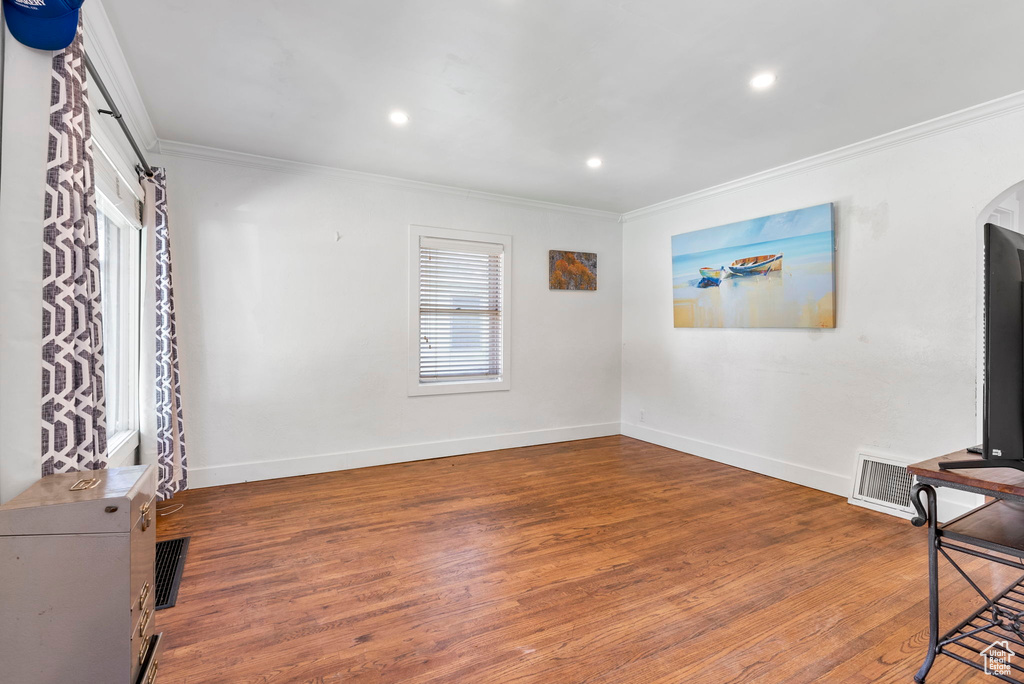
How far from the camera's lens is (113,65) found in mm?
2492

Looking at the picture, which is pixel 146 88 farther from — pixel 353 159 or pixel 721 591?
pixel 721 591

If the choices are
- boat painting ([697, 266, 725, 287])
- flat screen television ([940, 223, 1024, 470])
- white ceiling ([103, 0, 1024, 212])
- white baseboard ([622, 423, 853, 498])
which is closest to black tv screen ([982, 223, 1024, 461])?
flat screen television ([940, 223, 1024, 470])

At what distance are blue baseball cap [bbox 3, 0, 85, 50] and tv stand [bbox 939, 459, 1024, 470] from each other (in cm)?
302

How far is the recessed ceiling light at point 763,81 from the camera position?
8.64 feet

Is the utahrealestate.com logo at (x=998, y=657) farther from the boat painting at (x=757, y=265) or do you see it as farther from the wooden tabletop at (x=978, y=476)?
the boat painting at (x=757, y=265)

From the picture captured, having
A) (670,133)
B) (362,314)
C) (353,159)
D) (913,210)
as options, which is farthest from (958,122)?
(362,314)

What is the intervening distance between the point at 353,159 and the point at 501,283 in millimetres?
1876

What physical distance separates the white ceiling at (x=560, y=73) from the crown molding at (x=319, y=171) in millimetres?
129

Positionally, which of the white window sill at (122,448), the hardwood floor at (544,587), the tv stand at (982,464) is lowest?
the hardwood floor at (544,587)

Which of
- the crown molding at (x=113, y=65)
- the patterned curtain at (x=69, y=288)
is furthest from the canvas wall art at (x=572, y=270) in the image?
the patterned curtain at (x=69, y=288)

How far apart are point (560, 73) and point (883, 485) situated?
3.51 metres

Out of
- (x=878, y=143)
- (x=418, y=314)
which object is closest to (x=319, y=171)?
(x=418, y=314)

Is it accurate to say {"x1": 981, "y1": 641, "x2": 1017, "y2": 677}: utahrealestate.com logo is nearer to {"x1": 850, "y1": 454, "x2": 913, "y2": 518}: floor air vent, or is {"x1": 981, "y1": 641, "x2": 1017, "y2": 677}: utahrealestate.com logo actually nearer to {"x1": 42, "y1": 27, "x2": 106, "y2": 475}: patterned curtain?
{"x1": 850, "y1": 454, "x2": 913, "y2": 518}: floor air vent

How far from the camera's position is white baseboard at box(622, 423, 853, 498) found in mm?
3801
